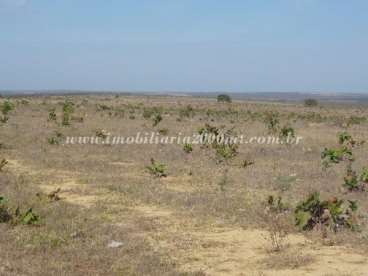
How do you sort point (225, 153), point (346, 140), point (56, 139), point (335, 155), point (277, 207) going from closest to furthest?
point (277, 207) < point (335, 155) < point (225, 153) < point (56, 139) < point (346, 140)

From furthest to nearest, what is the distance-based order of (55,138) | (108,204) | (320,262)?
(55,138)
(108,204)
(320,262)

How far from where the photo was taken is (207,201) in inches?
444

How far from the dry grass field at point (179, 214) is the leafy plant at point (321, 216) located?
2cm

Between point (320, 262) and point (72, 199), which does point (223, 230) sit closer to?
point (320, 262)

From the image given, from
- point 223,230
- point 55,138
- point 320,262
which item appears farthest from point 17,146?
point 320,262

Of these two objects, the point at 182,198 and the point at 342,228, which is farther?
the point at 182,198

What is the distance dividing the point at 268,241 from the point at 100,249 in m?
2.23

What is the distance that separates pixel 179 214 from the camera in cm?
1034

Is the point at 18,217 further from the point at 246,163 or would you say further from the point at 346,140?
the point at 346,140

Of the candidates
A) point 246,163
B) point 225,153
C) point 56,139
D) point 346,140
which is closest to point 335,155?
point 246,163

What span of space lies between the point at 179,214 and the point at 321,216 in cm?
228

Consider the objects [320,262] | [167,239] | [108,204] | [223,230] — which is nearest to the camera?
[320,262]

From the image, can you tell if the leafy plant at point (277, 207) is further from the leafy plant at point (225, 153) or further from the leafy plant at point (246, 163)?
the leafy plant at point (225, 153)

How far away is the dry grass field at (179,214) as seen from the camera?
7508 millimetres
